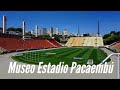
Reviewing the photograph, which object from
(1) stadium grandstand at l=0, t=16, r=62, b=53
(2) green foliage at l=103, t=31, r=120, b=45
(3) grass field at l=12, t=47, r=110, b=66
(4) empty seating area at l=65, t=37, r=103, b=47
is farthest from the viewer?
(1) stadium grandstand at l=0, t=16, r=62, b=53

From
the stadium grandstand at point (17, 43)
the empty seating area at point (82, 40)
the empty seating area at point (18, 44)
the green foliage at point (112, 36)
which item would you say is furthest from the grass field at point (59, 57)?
the green foliage at point (112, 36)

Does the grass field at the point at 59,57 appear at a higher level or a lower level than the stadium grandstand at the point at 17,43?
lower

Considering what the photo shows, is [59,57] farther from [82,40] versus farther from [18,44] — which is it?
[18,44]

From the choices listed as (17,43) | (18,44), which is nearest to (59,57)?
(17,43)

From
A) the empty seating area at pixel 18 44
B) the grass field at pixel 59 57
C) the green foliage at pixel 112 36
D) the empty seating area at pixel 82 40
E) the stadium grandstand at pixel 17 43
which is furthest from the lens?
the empty seating area at pixel 18 44

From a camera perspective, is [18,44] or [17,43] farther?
[18,44]

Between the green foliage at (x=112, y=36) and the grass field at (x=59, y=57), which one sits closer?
the green foliage at (x=112, y=36)

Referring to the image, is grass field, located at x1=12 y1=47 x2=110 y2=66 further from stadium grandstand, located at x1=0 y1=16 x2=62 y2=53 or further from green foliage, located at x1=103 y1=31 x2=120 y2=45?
green foliage, located at x1=103 y1=31 x2=120 y2=45

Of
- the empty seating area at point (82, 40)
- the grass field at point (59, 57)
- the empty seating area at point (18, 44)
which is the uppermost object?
the empty seating area at point (82, 40)

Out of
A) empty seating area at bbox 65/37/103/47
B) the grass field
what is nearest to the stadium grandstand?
the grass field

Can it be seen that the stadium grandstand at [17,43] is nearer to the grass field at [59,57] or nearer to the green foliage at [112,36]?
the grass field at [59,57]
